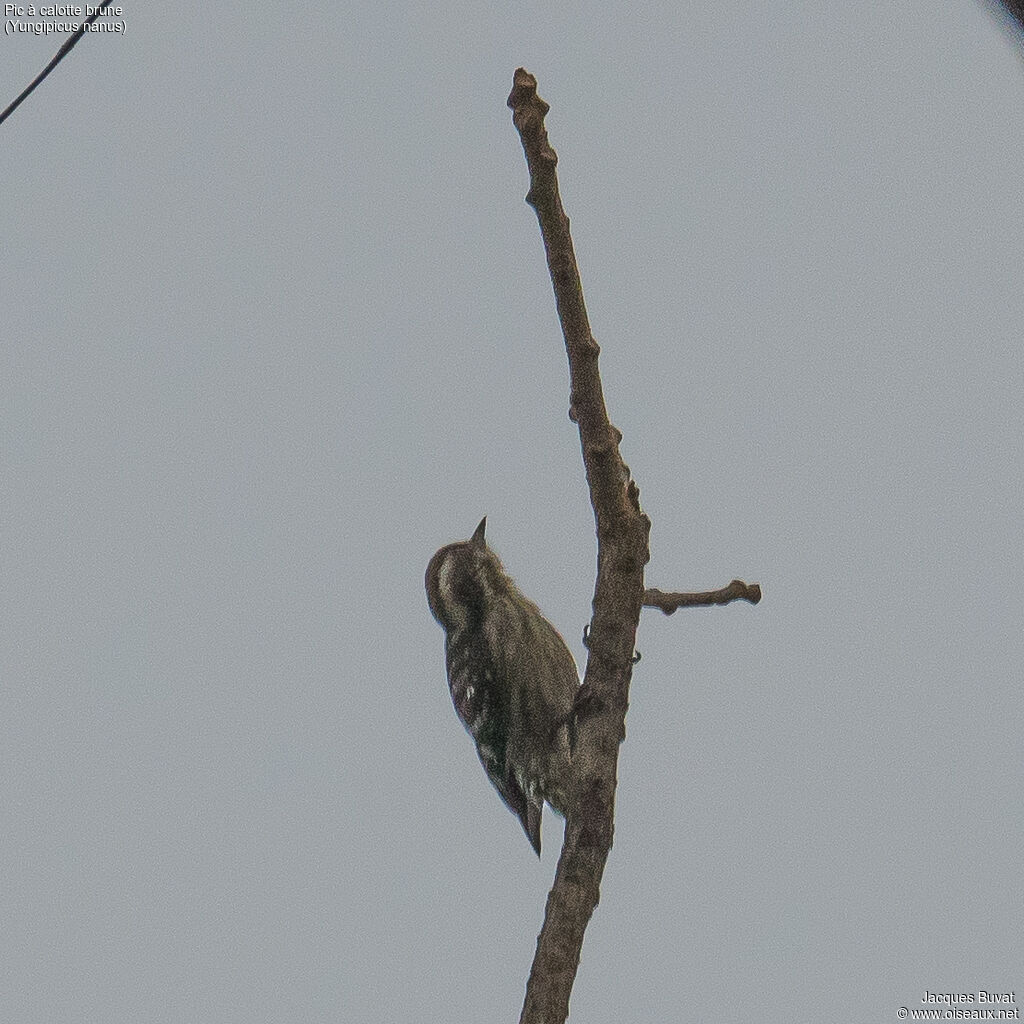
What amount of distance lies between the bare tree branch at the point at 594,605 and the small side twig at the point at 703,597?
31 cm

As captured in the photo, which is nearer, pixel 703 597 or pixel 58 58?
pixel 58 58

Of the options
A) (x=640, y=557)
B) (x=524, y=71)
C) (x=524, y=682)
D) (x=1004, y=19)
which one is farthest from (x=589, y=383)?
(x=524, y=682)

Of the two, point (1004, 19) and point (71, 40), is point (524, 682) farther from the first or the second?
point (1004, 19)

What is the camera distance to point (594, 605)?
11.2 feet

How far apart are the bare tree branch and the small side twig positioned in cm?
31

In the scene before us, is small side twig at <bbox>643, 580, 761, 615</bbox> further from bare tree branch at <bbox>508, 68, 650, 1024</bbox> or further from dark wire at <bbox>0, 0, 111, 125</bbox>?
dark wire at <bbox>0, 0, 111, 125</bbox>

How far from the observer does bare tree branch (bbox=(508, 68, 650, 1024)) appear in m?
2.86

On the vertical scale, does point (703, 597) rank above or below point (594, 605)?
above

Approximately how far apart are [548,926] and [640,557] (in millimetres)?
973

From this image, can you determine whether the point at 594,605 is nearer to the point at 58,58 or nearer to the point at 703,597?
the point at 703,597

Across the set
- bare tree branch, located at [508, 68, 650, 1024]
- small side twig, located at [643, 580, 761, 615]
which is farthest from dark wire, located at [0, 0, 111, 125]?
small side twig, located at [643, 580, 761, 615]

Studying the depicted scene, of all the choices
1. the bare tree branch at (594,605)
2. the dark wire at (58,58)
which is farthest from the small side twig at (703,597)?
the dark wire at (58,58)

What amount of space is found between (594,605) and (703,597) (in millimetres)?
457

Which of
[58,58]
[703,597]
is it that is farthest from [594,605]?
[58,58]
